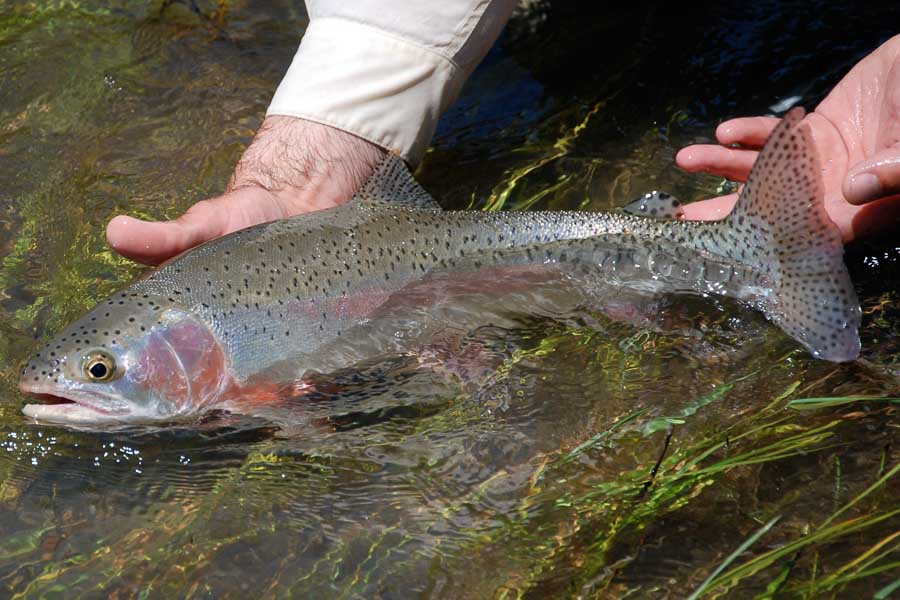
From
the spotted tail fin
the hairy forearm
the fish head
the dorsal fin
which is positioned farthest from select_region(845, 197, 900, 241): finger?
the fish head

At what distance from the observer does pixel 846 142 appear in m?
3.96

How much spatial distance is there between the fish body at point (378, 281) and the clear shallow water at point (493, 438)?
0.42 ft

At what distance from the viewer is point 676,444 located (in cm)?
305

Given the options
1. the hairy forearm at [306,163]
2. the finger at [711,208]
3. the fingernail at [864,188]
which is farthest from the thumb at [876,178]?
the hairy forearm at [306,163]

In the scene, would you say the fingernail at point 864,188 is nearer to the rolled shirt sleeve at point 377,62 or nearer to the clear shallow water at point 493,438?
the clear shallow water at point 493,438

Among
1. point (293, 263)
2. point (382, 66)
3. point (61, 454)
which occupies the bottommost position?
point (61, 454)

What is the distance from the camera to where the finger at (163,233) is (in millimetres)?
3441

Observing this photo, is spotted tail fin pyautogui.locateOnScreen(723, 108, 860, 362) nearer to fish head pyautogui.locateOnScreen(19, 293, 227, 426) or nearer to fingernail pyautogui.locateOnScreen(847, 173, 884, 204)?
fingernail pyautogui.locateOnScreen(847, 173, 884, 204)

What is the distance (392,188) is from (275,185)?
0.58 m

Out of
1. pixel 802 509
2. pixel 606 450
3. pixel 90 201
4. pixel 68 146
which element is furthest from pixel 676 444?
pixel 68 146

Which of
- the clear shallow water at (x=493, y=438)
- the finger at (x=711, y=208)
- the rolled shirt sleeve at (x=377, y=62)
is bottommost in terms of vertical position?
the clear shallow water at (x=493, y=438)

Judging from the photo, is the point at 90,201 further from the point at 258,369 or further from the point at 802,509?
the point at 802,509

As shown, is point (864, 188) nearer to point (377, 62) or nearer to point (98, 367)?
point (377, 62)

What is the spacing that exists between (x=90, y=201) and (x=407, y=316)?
1.96 meters
